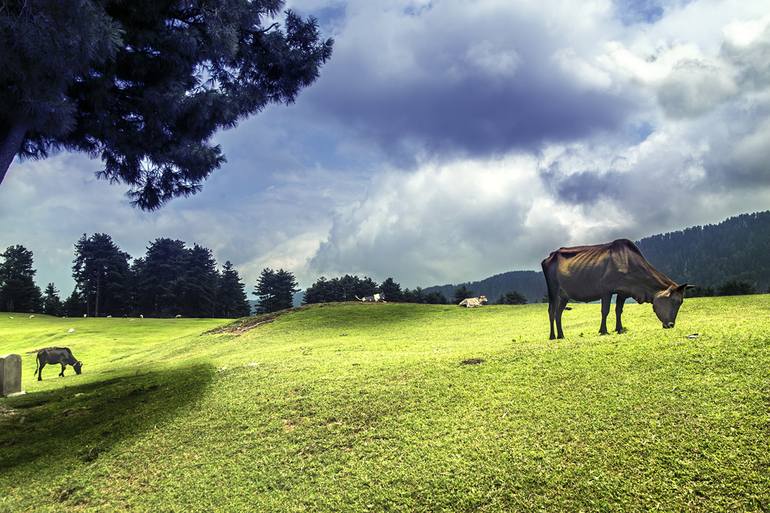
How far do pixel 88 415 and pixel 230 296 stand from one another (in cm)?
8342

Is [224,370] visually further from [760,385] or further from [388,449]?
[760,385]

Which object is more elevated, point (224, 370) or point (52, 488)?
point (224, 370)

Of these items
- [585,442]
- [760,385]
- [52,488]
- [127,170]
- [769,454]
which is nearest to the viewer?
[769,454]

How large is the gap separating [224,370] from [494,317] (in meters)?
18.7

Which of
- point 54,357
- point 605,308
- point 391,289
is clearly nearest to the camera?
point 605,308

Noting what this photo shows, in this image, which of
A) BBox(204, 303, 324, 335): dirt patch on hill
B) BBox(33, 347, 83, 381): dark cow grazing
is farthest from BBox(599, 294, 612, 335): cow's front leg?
BBox(33, 347, 83, 381): dark cow grazing

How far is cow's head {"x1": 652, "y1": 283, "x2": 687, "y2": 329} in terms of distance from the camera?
11.2 meters

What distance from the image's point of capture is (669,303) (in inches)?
444

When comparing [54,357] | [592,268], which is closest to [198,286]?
[54,357]

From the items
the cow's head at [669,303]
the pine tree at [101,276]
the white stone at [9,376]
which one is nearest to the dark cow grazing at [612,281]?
the cow's head at [669,303]

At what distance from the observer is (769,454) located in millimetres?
5121

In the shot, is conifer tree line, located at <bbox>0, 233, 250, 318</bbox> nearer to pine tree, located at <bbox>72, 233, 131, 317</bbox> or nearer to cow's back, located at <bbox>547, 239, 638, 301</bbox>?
pine tree, located at <bbox>72, 233, 131, 317</bbox>

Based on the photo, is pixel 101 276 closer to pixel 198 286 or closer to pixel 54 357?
pixel 198 286

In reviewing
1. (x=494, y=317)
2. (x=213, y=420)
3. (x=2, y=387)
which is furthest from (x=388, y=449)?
(x=494, y=317)
